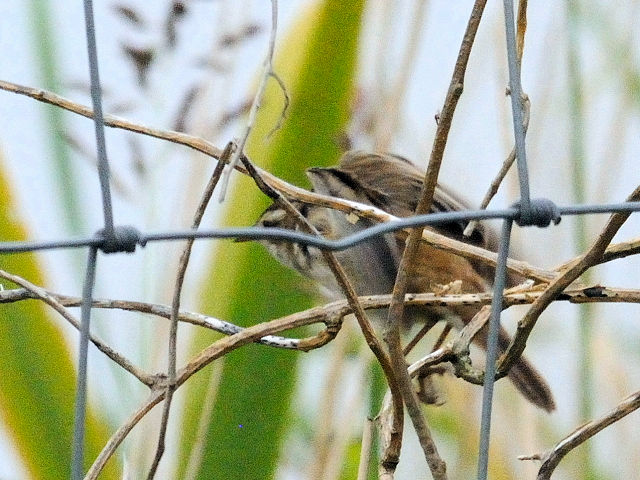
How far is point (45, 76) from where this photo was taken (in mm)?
749

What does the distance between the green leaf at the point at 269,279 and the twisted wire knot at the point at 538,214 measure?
378 mm

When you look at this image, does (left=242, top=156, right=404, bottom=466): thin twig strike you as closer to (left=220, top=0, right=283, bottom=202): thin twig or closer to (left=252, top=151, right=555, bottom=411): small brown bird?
(left=220, top=0, right=283, bottom=202): thin twig

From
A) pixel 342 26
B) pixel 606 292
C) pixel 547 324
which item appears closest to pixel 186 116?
pixel 342 26

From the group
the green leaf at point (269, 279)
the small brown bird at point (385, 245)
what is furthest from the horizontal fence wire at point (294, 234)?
the green leaf at point (269, 279)

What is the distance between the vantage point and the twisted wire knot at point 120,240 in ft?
0.91

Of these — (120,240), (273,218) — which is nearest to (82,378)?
(120,240)

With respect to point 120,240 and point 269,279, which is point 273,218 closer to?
point 269,279

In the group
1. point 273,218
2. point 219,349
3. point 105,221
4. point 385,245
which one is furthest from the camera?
point 385,245

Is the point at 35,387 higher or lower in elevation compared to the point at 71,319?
higher

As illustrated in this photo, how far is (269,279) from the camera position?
68 cm

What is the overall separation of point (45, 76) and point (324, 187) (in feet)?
0.95

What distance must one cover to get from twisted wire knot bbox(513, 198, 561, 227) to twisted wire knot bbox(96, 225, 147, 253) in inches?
4.9

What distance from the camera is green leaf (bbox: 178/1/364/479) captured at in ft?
2.17

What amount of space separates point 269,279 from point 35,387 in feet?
0.66
